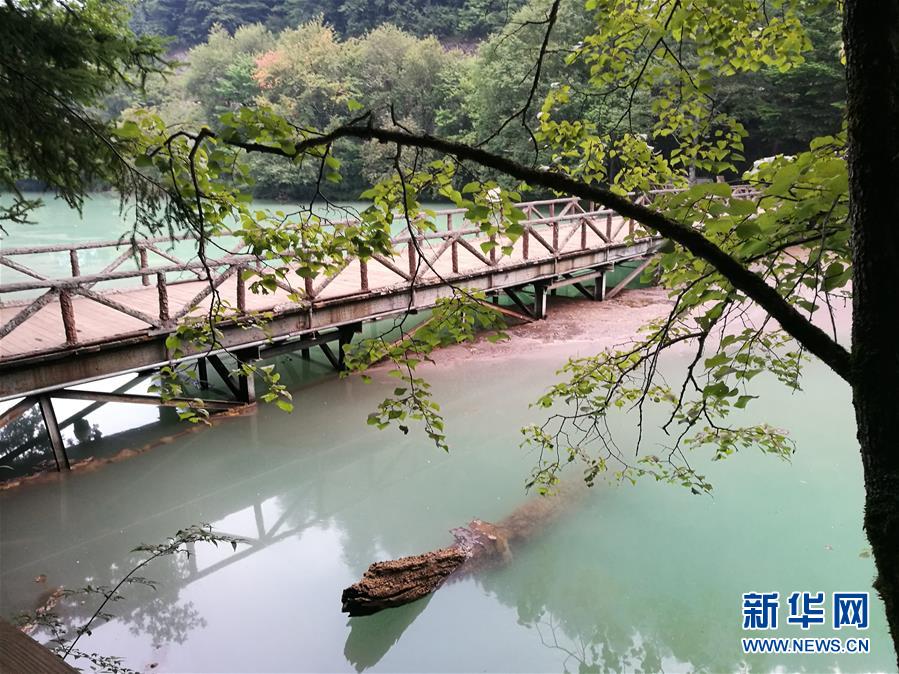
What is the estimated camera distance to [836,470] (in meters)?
5.75

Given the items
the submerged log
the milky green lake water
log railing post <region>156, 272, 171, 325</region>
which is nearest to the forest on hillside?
log railing post <region>156, 272, 171, 325</region>

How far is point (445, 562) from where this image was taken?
14.1 feet

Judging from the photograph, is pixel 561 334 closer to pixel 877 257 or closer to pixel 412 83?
pixel 877 257

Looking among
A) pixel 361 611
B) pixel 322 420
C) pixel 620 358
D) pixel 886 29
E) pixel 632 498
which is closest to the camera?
pixel 886 29

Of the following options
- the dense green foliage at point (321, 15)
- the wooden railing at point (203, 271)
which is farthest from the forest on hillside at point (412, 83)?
the wooden railing at point (203, 271)

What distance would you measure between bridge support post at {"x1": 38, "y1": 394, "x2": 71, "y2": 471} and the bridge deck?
0.38 m

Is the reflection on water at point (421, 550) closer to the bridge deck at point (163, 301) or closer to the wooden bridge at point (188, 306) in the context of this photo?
the wooden bridge at point (188, 306)

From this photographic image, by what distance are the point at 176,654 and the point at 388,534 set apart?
1773 millimetres

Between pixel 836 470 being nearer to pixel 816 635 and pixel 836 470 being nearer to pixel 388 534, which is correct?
pixel 816 635

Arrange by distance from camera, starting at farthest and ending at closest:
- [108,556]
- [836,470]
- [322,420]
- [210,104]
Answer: [210,104]
[322,420]
[836,470]
[108,556]

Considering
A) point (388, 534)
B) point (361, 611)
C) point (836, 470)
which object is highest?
point (836, 470)

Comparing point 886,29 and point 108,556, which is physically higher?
point 886,29

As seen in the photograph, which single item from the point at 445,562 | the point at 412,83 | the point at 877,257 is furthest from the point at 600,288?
the point at 412,83

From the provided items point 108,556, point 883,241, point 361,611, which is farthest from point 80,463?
point 883,241
